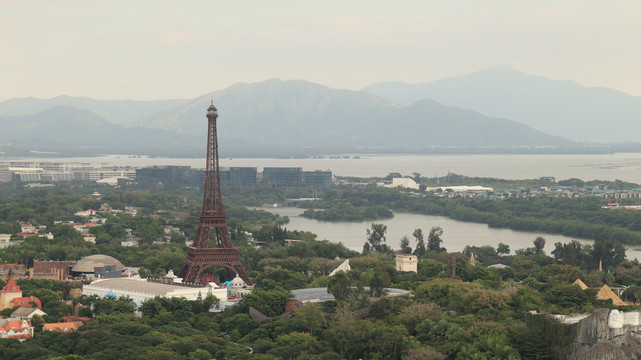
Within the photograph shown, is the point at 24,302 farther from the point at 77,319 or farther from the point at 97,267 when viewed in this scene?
the point at 97,267

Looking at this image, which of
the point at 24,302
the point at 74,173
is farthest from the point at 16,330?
the point at 74,173

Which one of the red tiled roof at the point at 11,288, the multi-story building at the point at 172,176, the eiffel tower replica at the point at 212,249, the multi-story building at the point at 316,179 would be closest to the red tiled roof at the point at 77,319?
the red tiled roof at the point at 11,288

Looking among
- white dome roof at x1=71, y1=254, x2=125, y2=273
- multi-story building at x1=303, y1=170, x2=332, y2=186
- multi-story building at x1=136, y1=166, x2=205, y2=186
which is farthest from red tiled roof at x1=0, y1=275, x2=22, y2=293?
multi-story building at x1=303, y1=170, x2=332, y2=186

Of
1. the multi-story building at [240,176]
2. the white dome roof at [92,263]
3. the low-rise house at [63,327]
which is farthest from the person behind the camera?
the multi-story building at [240,176]

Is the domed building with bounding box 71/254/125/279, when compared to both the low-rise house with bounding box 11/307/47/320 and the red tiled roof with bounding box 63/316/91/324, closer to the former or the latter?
the red tiled roof with bounding box 63/316/91/324

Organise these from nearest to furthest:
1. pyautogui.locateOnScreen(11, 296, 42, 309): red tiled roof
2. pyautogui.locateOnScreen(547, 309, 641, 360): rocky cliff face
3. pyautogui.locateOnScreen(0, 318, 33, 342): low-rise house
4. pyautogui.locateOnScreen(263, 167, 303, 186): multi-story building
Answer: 1. pyautogui.locateOnScreen(547, 309, 641, 360): rocky cliff face
2. pyautogui.locateOnScreen(0, 318, 33, 342): low-rise house
3. pyautogui.locateOnScreen(11, 296, 42, 309): red tiled roof
4. pyautogui.locateOnScreen(263, 167, 303, 186): multi-story building

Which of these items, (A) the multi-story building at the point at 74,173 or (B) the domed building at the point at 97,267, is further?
(A) the multi-story building at the point at 74,173

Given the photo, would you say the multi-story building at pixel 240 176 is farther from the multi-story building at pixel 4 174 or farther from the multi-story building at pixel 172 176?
the multi-story building at pixel 4 174
